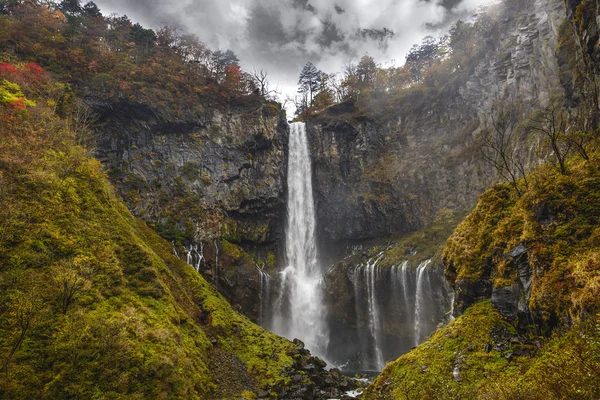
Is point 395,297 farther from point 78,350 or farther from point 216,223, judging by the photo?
point 78,350

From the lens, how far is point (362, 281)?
3378 cm

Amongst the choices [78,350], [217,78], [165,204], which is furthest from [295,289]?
[217,78]

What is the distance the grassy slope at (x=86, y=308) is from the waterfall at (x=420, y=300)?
45.8 feet

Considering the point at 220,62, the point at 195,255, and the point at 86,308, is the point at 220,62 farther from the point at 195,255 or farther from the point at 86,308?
the point at 86,308

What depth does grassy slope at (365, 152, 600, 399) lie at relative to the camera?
6.04m

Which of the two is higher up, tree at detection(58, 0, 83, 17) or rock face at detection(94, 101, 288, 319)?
tree at detection(58, 0, 83, 17)

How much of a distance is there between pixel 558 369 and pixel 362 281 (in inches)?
1130

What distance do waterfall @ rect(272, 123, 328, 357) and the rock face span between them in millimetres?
1967

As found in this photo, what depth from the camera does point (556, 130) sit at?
22406 mm

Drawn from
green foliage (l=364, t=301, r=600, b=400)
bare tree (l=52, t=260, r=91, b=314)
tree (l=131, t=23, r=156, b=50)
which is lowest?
green foliage (l=364, t=301, r=600, b=400)

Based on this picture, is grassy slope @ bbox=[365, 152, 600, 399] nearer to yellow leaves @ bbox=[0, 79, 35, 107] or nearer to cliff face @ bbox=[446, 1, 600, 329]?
cliff face @ bbox=[446, 1, 600, 329]

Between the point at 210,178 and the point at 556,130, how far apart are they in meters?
32.0

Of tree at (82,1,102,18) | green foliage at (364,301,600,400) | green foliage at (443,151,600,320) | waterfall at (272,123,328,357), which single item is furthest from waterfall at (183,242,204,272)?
tree at (82,1,102,18)

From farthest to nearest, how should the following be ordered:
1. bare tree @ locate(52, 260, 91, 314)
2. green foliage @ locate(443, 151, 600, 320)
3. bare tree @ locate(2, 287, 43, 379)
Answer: bare tree @ locate(52, 260, 91, 314) → bare tree @ locate(2, 287, 43, 379) → green foliage @ locate(443, 151, 600, 320)
